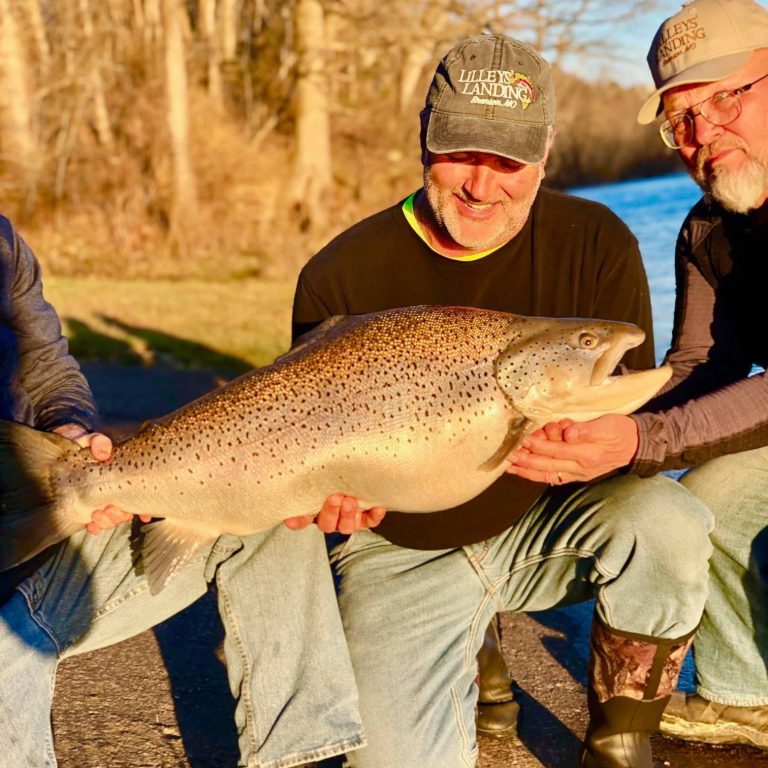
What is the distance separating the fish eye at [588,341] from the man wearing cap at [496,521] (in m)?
0.40

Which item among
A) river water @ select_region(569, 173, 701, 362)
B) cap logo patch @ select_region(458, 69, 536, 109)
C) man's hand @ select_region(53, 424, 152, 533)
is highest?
cap logo patch @ select_region(458, 69, 536, 109)

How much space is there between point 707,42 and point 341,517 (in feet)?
7.18

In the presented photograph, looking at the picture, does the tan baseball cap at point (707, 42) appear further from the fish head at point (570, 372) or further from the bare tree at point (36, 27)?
the bare tree at point (36, 27)

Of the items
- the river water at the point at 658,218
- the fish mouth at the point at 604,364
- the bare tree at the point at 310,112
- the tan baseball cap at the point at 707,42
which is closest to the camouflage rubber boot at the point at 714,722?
the fish mouth at the point at 604,364

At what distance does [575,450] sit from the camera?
9.64ft

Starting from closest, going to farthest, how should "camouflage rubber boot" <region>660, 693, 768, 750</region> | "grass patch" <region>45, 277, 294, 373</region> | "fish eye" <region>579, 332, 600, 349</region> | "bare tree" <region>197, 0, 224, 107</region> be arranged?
1. "fish eye" <region>579, 332, 600, 349</region>
2. "camouflage rubber boot" <region>660, 693, 768, 750</region>
3. "grass patch" <region>45, 277, 294, 373</region>
4. "bare tree" <region>197, 0, 224, 107</region>

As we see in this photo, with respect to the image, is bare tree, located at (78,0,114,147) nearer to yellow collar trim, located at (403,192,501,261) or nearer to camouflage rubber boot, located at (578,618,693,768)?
yellow collar trim, located at (403,192,501,261)

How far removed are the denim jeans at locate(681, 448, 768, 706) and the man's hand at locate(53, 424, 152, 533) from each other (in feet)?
6.00

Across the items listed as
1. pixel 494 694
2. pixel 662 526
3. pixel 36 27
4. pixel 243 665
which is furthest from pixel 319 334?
pixel 36 27

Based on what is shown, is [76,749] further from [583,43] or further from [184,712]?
[583,43]

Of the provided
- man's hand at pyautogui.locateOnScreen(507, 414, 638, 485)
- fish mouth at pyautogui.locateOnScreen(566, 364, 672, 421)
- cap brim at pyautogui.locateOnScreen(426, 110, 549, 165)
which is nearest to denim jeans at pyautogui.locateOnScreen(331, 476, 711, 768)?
man's hand at pyautogui.locateOnScreen(507, 414, 638, 485)

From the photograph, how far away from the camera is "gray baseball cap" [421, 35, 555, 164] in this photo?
3283 millimetres

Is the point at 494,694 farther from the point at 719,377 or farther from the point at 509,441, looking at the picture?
the point at 719,377

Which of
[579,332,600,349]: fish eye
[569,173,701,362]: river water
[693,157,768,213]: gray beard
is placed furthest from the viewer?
[569,173,701,362]: river water
